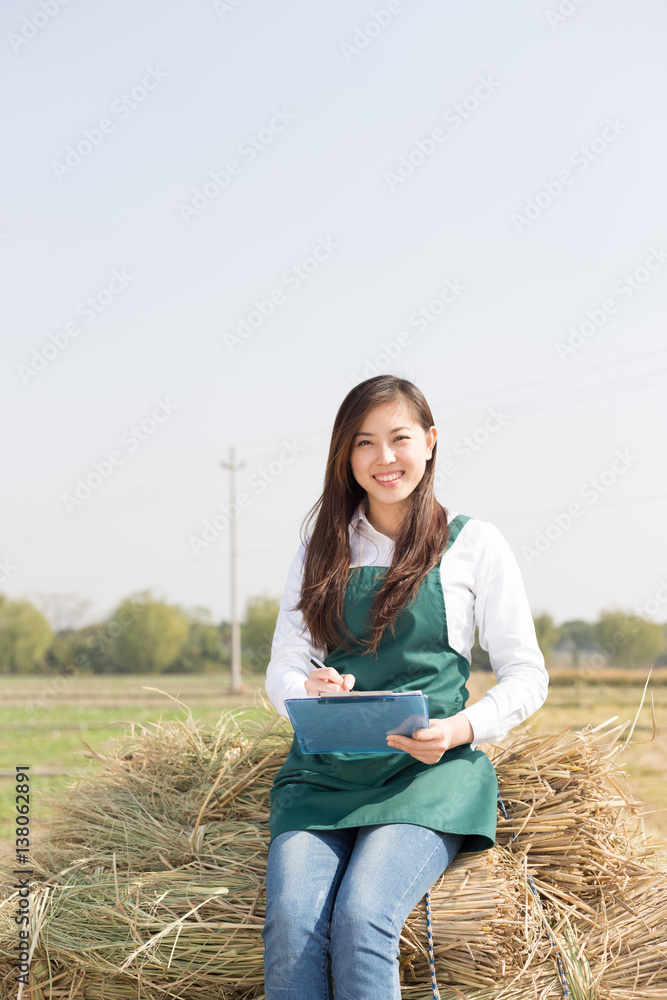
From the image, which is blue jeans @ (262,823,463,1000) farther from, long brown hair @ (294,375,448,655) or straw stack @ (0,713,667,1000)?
long brown hair @ (294,375,448,655)

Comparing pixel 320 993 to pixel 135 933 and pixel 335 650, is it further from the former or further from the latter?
pixel 335 650

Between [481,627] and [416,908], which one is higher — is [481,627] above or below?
above

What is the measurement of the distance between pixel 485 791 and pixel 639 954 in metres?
0.57

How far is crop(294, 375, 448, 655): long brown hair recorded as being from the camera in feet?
7.35

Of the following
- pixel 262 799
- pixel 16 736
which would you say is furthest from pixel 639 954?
pixel 16 736

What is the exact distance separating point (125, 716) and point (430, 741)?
17.2 m

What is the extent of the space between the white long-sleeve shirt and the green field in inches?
19.9

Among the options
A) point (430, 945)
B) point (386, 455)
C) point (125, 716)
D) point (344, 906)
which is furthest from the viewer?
point (125, 716)

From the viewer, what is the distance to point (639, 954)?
2.06 m

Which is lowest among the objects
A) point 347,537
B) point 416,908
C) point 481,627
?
point 416,908

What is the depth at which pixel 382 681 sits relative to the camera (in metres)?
2.19

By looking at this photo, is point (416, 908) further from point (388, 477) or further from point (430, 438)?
point (430, 438)

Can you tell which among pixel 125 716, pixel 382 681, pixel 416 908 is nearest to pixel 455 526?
pixel 382 681

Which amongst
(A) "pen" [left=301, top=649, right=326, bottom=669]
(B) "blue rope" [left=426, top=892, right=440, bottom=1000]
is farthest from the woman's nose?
(B) "blue rope" [left=426, top=892, right=440, bottom=1000]
